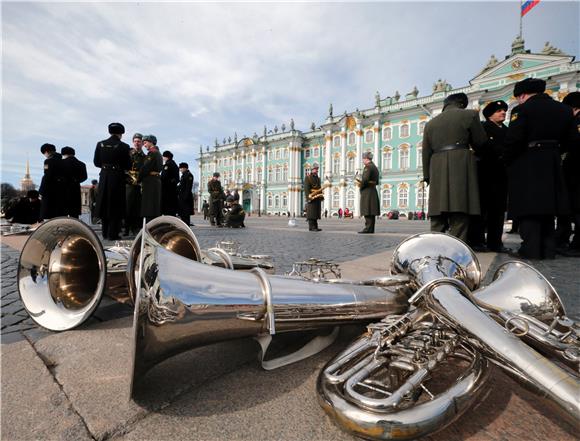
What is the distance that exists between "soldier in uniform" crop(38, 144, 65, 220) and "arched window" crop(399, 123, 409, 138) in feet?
130

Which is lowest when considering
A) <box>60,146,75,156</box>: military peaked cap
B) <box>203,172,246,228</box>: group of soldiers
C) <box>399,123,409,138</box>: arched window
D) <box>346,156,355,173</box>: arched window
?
<box>203,172,246,228</box>: group of soldiers

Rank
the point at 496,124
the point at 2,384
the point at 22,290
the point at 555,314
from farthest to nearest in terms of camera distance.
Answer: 1. the point at 496,124
2. the point at 22,290
3. the point at 555,314
4. the point at 2,384

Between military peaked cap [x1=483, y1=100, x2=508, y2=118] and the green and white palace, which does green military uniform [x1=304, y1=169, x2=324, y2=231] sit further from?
the green and white palace

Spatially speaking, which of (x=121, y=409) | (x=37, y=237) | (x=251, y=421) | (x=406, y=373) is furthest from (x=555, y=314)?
(x=37, y=237)

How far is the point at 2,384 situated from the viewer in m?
1.09

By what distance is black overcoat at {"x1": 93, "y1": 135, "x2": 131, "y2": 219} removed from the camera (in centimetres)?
580

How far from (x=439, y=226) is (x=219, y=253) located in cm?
338

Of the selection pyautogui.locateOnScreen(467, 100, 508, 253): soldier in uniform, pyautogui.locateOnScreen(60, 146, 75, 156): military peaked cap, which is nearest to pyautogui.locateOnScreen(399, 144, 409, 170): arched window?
pyautogui.locateOnScreen(467, 100, 508, 253): soldier in uniform

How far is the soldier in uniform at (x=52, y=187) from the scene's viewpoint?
22.2 feet

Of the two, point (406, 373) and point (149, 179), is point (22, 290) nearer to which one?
point (406, 373)

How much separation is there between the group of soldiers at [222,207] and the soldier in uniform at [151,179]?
4264 mm

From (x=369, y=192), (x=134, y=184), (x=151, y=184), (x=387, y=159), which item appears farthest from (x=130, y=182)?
(x=387, y=159)

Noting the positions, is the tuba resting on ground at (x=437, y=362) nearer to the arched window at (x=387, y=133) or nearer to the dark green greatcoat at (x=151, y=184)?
the dark green greatcoat at (x=151, y=184)

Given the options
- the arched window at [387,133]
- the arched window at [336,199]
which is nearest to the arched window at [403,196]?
the arched window at [387,133]
